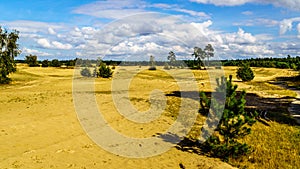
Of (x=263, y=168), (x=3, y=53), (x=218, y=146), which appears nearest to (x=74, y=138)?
(x=218, y=146)

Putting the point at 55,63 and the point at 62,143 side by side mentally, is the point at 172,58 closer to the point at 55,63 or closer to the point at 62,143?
the point at 55,63

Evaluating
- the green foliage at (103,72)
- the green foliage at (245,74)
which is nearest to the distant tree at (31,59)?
the green foliage at (103,72)

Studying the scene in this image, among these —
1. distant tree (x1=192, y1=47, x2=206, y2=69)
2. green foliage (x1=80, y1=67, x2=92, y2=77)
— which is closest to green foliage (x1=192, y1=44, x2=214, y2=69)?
distant tree (x1=192, y1=47, x2=206, y2=69)

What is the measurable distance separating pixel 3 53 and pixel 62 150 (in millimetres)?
39118

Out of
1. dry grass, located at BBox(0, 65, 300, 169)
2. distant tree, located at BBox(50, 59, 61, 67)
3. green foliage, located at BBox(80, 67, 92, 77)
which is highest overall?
distant tree, located at BBox(50, 59, 61, 67)

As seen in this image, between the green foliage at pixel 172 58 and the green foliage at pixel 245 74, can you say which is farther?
the green foliage at pixel 172 58

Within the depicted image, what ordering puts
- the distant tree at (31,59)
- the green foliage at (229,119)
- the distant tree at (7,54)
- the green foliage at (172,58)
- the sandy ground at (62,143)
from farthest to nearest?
1. the distant tree at (31,59)
2. the green foliage at (172,58)
3. the distant tree at (7,54)
4. the green foliage at (229,119)
5. the sandy ground at (62,143)

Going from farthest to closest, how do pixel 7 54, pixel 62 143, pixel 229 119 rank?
pixel 7 54
pixel 62 143
pixel 229 119

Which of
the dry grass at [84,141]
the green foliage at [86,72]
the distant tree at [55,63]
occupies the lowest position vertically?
the dry grass at [84,141]

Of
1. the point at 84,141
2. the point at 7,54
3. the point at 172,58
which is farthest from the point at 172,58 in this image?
the point at 84,141

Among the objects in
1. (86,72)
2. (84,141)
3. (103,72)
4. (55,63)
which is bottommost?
(84,141)

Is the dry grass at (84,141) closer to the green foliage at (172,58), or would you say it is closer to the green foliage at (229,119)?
the green foliage at (229,119)

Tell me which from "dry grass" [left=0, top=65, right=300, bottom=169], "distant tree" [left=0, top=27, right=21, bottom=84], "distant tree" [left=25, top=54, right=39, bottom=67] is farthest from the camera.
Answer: "distant tree" [left=25, top=54, right=39, bottom=67]

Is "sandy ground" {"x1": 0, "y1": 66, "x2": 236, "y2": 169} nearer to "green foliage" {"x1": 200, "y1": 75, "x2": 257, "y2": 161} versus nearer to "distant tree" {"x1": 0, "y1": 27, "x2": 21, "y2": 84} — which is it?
"green foliage" {"x1": 200, "y1": 75, "x2": 257, "y2": 161}
